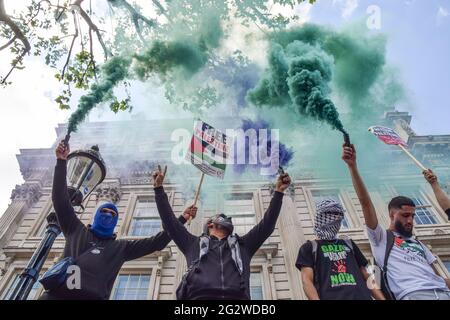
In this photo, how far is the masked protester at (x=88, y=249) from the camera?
11.5 ft

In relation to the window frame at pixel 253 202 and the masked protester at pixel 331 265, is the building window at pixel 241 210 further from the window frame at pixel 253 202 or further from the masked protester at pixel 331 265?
the masked protester at pixel 331 265

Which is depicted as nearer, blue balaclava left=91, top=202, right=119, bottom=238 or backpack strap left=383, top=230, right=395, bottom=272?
backpack strap left=383, top=230, right=395, bottom=272

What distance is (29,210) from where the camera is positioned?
13023mm

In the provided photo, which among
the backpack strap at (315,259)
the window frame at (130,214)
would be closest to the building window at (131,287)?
the window frame at (130,214)

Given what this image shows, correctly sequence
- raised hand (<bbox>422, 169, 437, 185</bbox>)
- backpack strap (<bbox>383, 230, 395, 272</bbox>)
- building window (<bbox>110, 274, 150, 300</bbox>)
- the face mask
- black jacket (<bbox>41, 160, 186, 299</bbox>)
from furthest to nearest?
building window (<bbox>110, 274, 150, 300</bbox>)
raised hand (<bbox>422, 169, 437, 185</bbox>)
the face mask
backpack strap (<bbox>383, 230, 395, 272</bbox>)
black jacket (<bbox>41, 160, 186, 299</bbox>)

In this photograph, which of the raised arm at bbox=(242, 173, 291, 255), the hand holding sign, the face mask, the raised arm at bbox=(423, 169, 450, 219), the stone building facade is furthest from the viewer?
the stone building facade

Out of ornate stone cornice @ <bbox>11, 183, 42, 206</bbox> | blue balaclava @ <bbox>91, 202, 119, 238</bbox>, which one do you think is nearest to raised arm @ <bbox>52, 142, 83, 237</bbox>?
blue balaclava @ <bbox>91, 202, 119, 238</bbox>

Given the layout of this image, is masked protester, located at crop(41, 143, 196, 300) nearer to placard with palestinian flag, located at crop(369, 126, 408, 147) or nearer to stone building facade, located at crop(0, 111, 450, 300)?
placard with palestinian flag, located at crop(369, 126, 408, 147)

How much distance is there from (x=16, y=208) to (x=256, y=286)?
9.87 metres

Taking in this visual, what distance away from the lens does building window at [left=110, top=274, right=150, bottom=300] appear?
9.74 m

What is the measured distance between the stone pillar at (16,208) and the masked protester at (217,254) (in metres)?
10.3

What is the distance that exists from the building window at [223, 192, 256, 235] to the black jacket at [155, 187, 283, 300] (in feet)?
25.4

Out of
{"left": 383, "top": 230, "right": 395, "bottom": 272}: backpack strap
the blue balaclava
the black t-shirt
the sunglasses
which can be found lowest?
the black t-shirt
